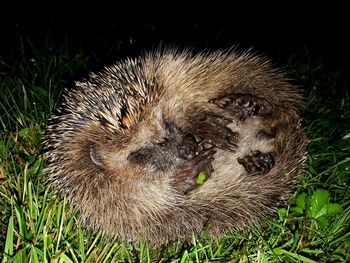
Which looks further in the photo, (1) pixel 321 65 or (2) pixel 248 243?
(1) pixel 321 65

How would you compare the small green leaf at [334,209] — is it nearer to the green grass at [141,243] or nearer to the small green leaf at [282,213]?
the green grass at [141,243]

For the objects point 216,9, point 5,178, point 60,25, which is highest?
point 60,25

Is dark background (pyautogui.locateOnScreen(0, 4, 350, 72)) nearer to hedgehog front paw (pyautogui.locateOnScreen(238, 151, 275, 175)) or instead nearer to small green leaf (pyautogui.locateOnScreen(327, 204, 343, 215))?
hedgehog front paw (pyautogui.locateOnScreen(238, 151, 275, 175))

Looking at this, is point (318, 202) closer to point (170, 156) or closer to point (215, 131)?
point (215, 131)

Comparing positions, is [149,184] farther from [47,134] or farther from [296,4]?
[296,4]

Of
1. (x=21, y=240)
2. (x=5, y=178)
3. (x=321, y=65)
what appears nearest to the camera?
(x=21, y=240)

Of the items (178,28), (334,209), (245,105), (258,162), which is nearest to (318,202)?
(334,209)

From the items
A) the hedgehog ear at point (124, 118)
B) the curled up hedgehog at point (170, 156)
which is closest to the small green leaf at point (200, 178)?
the curled up hedgehog at point (170, 156)

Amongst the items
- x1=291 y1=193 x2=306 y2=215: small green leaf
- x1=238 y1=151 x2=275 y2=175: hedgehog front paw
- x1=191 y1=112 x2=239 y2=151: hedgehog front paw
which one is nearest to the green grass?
x1=291 y1=193 x2=306 y2=215: small green leaf

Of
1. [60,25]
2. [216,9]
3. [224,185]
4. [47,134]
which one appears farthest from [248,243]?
[216,9]
